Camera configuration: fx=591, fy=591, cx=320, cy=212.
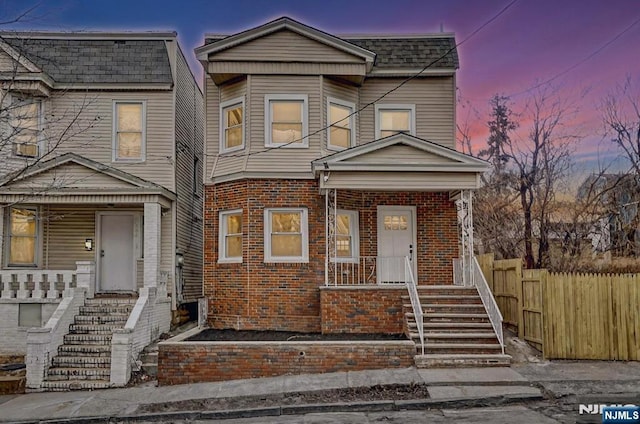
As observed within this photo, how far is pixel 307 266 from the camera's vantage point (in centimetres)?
1456

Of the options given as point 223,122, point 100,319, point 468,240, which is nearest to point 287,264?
point 223,122

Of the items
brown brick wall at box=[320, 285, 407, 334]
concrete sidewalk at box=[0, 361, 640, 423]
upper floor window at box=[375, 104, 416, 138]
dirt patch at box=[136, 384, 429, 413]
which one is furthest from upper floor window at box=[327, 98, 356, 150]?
dirt patch at box=[136, 384, 429, 413]

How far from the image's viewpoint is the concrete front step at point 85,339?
511 inches

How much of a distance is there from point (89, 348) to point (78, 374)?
29.1 inches

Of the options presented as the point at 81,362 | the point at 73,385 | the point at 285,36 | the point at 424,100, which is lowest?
the point at 73,385

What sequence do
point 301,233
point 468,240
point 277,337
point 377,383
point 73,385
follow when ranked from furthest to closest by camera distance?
1. point 301,233
2. point 468,240
3. point 277,337
4. point 73,385
5. point 377,383

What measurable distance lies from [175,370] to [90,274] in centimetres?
447

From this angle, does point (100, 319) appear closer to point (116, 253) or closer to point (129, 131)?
point (116, 253)

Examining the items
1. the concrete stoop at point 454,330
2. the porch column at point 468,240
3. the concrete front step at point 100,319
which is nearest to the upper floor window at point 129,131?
the concrete front step at point 100,319

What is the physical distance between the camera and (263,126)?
49.8ft

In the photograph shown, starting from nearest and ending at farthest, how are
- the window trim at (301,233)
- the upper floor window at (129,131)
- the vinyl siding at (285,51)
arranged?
the window trim at (301,233) → the vinyl siding at (285,51) → the upper floor window at (129,131)

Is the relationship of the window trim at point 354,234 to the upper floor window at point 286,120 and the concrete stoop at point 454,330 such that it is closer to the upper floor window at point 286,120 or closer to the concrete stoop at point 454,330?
the upper floor window at point 286,120

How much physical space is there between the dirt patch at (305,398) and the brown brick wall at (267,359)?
1104 mm

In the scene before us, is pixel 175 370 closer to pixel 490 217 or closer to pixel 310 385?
pixel 310 385
